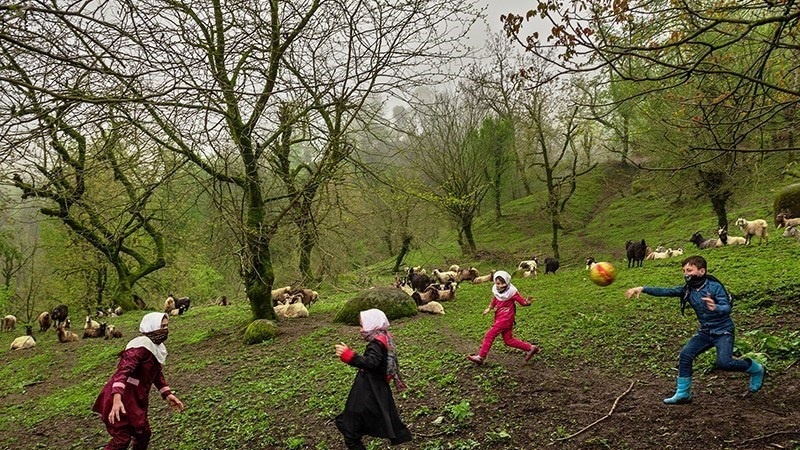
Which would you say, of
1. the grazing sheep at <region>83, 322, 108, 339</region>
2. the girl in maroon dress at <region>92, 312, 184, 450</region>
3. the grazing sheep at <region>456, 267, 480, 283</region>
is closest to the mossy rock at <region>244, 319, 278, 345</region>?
the girl in maroon dress at <region>92, 312, 184, 450</region>

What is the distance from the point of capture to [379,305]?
498 inches

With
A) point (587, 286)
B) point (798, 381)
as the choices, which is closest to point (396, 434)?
point (798, 381)

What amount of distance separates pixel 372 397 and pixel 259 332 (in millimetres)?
Result: 7237

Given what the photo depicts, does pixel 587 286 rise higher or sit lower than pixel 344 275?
lower

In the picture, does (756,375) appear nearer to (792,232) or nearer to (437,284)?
(792,232)

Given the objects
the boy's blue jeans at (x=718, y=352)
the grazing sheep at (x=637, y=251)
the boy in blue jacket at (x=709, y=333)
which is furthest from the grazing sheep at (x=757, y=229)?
the boy's blue jeans at (x=718, y=352)

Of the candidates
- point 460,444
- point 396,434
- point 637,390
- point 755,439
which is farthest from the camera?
point 637,390

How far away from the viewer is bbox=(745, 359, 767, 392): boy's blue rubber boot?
4.91 m

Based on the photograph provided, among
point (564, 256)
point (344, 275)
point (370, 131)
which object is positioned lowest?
point (564, 256)

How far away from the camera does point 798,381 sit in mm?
5004

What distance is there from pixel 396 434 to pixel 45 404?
7.82 m

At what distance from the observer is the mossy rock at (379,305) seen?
489 inches

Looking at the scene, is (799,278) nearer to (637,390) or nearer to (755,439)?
(637,390)

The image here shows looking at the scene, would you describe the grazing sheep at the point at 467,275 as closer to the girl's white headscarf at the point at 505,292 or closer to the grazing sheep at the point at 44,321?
the girl's white headscarf at the point at 505,292
